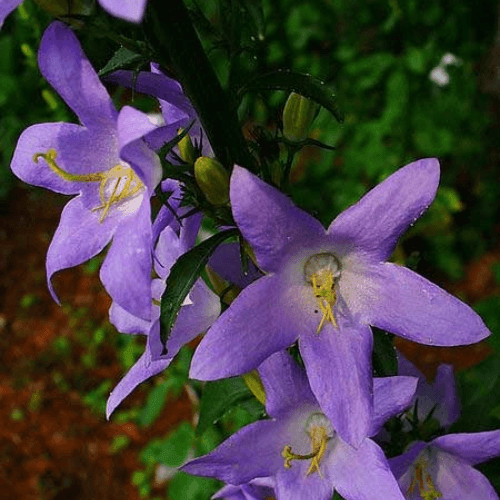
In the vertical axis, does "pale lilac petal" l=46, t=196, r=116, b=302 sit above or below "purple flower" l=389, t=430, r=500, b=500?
above

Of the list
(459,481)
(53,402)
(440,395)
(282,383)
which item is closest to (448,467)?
(459,481)

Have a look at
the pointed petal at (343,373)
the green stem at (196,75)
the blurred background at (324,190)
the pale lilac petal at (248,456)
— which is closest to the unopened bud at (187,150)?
the green stem at (196,75)

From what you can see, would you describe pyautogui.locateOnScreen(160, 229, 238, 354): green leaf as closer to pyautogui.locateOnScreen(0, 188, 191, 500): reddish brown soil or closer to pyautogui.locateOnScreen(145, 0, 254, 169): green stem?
pyautogui.locateOnScreen(145, 0, 254, 169): green stem

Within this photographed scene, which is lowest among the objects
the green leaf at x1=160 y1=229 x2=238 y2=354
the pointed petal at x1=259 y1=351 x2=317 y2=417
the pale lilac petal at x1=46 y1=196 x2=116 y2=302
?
A: the pointed petal at x1=259 y1=351 x2=317 y2=417

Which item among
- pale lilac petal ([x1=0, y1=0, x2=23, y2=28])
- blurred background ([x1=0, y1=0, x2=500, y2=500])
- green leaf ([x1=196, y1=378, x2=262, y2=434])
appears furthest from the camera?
blurred background ([x1=0, y1=0, x2=500, y2=500])

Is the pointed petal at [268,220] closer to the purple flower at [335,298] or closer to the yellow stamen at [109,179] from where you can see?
the purple flower at [335,298]

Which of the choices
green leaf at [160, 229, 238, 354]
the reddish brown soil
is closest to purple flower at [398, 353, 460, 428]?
green leaf at [160, 229, 238, 354]

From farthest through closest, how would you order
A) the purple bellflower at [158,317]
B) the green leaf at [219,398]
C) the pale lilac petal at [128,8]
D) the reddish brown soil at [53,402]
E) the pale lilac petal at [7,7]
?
the reddish brown soil at [53,402]
the green leaf at [219,398]
the purple bellflower at [158,317]
the pale lilac petal at [7,7]
the pale lilac petal at [128,8]
